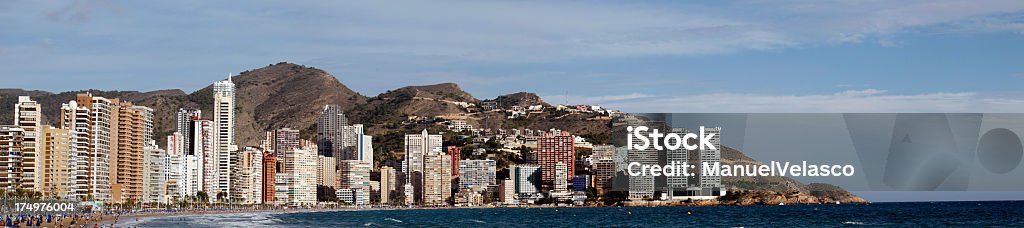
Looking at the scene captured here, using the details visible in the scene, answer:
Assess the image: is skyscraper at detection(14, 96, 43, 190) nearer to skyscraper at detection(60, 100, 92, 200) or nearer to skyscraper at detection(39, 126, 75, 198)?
skyscraper at detection(39, 126, 75, 198)

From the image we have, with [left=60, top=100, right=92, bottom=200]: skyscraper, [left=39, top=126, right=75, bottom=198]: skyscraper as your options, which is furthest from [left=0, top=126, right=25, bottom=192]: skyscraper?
[left=60, top=100, right=92, bottom=200]: skyscraper

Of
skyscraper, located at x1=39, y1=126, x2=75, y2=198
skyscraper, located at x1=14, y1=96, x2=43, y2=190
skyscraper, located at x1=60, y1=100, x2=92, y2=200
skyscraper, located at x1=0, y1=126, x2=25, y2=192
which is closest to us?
A: skyscraper, located at x1=0, y1=126, x2=25, y2=192

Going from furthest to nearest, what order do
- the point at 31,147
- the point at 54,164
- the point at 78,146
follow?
the point at 78,146
the point at 54,164
the point at 31,147

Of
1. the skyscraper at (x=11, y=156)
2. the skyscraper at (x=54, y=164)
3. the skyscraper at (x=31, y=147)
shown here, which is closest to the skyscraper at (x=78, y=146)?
the skyscraper at (x=54, y=164)

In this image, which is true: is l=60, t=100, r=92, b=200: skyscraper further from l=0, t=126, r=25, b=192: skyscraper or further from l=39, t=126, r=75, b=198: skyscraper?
l=0, t=126, r=25, b=192: skyscraper

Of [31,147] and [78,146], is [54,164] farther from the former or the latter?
[78,146]

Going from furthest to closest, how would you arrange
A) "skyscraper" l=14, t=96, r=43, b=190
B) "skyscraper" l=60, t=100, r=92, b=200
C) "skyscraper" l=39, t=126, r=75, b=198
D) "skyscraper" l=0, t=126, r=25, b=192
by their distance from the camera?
1. "skyscraper" l=60, t=100, r=92, b=200
2. "skyscraper" l=39, t=126, r=75, b=198
3. "skyscraper" l=14, t=96, r=43, b=190
4. "skyscraper" l=0, t=126, r=25, b=192

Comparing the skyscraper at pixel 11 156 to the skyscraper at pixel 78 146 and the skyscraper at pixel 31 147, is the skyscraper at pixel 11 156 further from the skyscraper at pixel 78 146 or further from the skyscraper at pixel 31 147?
the skyscraper at pixel 78 146

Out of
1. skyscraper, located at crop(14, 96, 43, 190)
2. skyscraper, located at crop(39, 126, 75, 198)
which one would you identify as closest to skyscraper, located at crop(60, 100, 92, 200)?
skyscraper, located at crop(39, 126, 75, 198)

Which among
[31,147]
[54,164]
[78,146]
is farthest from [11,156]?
[78,146]

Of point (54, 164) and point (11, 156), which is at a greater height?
point (11, 156)

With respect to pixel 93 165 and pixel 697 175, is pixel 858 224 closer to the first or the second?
pixel 697 175

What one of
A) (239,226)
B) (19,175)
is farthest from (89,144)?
(239,226)

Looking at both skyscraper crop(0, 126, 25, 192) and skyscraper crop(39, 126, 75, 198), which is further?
skyscraper crop(39, 126, 75, 198)
